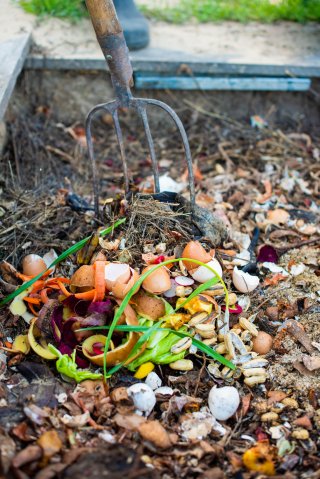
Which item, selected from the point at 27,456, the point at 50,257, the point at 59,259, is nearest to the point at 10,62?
the point at 50,257

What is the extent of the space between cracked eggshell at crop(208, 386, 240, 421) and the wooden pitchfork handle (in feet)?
5.19

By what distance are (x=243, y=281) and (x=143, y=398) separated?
2.61 feet

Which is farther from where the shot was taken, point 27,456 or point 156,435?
point 156,435

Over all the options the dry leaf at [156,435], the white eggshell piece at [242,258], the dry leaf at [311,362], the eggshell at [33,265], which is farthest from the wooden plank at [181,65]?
the dry leaf at [156,435]

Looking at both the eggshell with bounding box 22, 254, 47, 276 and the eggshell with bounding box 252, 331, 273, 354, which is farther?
the eggshell with bounding box 22, 254, 47, 276

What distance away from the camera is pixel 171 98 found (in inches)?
165

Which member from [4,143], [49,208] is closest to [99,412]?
[49,208]

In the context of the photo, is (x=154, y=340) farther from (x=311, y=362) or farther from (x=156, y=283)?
(x=311, y=362)

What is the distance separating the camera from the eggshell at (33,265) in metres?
2.72

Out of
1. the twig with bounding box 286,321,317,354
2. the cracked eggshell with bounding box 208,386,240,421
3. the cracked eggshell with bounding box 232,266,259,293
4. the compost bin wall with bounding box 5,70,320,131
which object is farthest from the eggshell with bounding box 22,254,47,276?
the compost bin wall with bounding box 5,70,320,131

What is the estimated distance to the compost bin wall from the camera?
13.5 feet

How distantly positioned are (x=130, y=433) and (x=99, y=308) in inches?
21.1

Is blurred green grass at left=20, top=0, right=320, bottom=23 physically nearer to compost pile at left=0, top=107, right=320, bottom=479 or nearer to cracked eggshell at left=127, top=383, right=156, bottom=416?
compost pile at left=0, top=107, right=320, bottom=479

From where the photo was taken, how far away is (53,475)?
188cm
